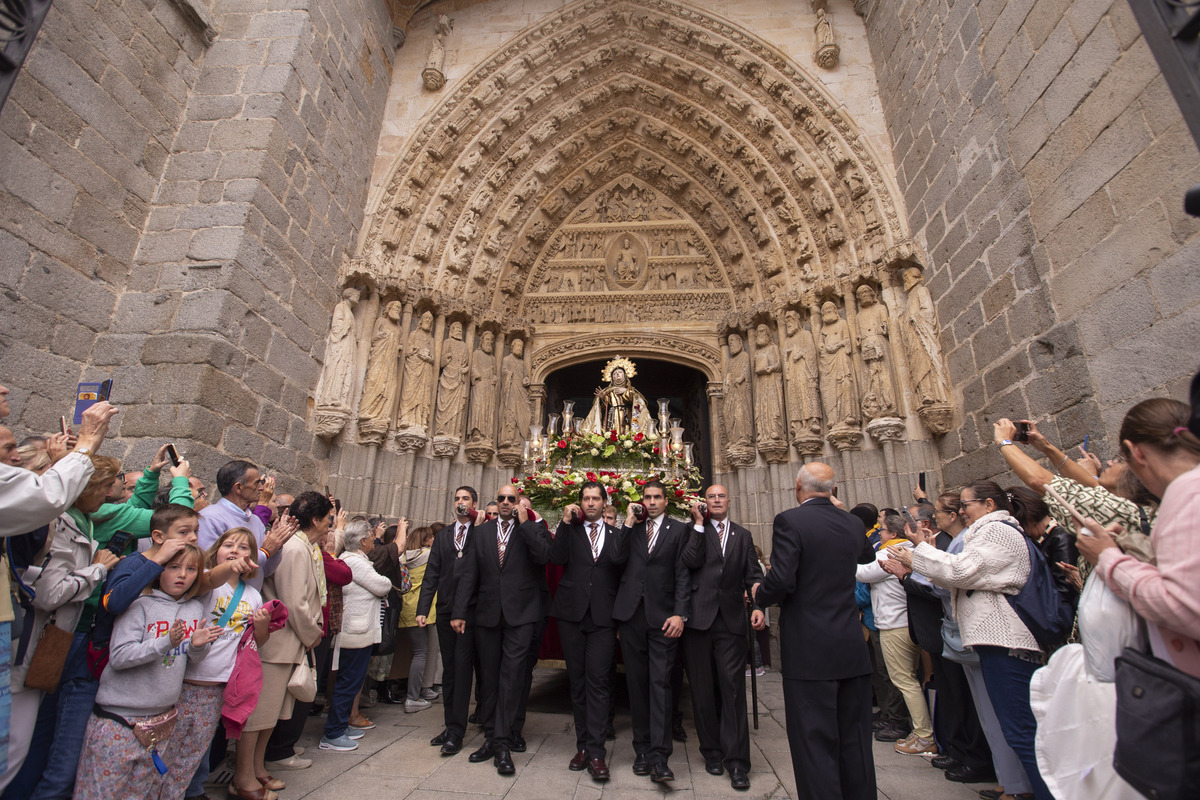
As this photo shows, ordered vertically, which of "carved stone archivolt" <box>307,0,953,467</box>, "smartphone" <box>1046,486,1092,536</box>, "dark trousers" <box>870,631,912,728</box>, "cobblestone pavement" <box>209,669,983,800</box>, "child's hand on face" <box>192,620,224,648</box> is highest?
"carved stone archivolt" <box>307,0,953,467</box>

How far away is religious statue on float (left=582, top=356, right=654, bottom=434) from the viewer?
25.3 feet

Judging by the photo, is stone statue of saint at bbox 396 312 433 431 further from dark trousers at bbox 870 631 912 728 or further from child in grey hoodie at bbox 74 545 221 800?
dark trousers at bbox 870 631 912 728

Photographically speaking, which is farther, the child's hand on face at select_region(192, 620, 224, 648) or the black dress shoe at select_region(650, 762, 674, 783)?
the black dress shoe at select_region(650, 762, 674, 783)

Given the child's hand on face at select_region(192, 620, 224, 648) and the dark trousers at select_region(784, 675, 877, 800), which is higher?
the child's hand on face at select_region(192, 620, 224, 648)

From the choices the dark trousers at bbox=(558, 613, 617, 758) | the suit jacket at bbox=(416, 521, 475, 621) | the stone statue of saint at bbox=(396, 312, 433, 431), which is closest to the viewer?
the dark trousers at bbox=(558, 613, 617, 758)

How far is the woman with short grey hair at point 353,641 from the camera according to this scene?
11.6 ft

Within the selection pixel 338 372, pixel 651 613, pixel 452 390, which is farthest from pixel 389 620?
pixel 452 390

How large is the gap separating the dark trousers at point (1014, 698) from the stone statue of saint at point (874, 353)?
417 centimetres

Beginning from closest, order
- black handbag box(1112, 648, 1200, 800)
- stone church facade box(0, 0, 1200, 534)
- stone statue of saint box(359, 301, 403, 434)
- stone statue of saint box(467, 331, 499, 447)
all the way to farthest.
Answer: black handbag box(1112, 648, 1200, 800) → stone church facade box(0, 0, 1200, 534) → stone statue of saint box(359, 301, 403, 434) → stone statue of saint box(467, 331, 499, 447)

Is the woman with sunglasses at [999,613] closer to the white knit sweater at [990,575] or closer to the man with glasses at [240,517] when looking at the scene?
the white knit sweater at [990,575]

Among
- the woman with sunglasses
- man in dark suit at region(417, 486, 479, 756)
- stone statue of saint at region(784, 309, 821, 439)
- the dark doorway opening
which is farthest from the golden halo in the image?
the woman with sunglasses

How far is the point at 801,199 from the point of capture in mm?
7867

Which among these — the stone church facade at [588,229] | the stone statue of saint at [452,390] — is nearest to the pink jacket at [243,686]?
the stone church facade at [588,229]

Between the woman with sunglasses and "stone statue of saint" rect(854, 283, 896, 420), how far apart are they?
157 inches
